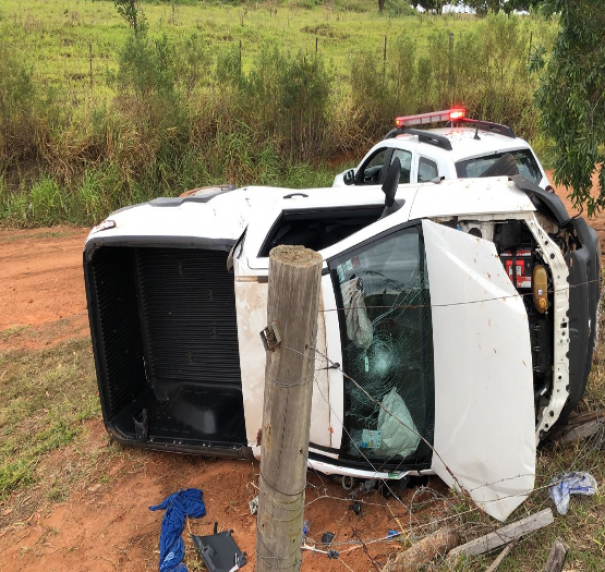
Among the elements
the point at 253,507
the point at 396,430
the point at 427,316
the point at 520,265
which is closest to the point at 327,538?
the point at 253,507

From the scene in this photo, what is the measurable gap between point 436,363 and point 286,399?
4.99 ft

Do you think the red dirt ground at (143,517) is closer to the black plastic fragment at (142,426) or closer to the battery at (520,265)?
the black plastic fragment at (142,426)

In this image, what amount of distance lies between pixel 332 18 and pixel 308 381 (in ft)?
102

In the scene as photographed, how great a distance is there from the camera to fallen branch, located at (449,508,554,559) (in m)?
3.09

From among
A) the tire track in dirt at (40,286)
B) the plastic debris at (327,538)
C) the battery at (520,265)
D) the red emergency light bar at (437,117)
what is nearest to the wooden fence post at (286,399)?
the plastic debris at (327,538)

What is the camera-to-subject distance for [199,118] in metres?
12.0

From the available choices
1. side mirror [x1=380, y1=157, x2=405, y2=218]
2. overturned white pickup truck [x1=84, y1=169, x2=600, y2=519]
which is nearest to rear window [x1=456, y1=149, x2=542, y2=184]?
overturned white pickup truck [x1=84, y1=169, x2=600, y2=519]

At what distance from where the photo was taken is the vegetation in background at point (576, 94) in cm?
661

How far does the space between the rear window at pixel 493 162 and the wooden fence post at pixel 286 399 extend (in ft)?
15.0

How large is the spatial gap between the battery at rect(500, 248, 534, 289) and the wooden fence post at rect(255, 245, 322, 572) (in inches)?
67.3

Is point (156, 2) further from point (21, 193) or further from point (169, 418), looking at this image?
point (169, 418)

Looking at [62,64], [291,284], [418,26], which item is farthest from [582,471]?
[418,26]

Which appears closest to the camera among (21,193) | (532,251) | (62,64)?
(532,251)

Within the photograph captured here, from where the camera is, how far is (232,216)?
403 cm
